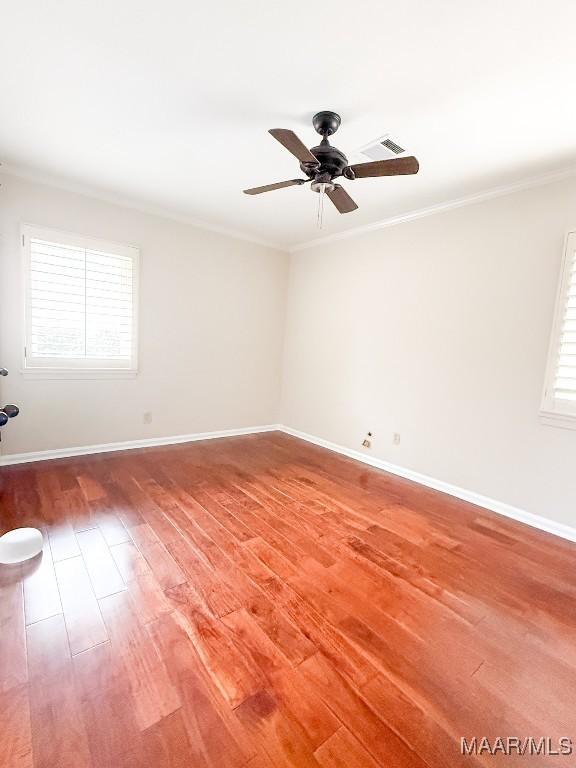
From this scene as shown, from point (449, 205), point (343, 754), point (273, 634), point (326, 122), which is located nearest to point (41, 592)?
point (273, 634)

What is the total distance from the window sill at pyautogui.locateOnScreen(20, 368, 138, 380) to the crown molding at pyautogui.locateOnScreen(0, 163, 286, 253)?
5.51ft

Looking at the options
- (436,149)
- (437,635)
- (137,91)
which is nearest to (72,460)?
(137,91)

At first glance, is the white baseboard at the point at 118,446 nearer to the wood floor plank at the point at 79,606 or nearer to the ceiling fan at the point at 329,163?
the wood floor plank at the point at 79,606

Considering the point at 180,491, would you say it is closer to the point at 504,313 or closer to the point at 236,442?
the point at 236,442

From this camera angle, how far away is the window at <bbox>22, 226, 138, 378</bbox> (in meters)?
3.18

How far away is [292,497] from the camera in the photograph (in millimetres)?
2902

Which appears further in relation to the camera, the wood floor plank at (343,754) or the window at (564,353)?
the window at (564,353)

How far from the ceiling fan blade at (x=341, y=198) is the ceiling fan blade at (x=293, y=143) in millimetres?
260

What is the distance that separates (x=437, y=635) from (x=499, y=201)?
313 centimetres

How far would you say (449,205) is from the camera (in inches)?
124

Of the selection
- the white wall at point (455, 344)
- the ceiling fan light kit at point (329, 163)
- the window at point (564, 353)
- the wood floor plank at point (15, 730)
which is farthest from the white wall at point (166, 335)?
the window at point (564, 353)

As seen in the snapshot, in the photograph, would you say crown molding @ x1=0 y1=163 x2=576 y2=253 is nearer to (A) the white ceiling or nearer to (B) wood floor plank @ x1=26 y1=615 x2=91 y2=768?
(A) the white ceiling

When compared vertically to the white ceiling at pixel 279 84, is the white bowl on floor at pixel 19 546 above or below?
below

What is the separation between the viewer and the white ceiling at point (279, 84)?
145 centimetres
